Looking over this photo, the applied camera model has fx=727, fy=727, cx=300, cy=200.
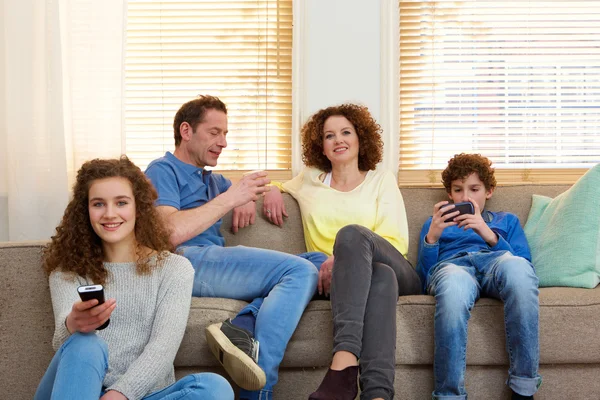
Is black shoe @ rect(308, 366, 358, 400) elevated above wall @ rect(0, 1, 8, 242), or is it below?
below

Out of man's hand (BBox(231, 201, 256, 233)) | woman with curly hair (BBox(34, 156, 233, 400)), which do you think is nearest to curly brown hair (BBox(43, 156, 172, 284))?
woman with curly hair (BBox(34, 156, 233, 400))

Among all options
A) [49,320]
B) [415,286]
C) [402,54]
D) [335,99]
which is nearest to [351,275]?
[415,286]

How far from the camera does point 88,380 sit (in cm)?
164

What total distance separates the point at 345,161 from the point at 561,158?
1.32 m

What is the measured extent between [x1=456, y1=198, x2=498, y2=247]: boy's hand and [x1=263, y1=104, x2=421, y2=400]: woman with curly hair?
24 centimetres

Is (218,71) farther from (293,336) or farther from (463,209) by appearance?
(293,336)

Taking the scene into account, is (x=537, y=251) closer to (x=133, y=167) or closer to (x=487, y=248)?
(x=487, y=248)

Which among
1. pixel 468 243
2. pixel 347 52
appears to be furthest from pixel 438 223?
pixel 347 52

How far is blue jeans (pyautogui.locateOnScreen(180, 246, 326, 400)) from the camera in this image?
209 cm

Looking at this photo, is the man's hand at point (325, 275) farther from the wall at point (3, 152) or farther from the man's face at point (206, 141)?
the wall at point (3, 152)

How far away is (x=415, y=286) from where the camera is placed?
2.43 m

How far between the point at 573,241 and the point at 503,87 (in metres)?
1.13

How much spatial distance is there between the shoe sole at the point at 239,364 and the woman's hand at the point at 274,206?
2.88 ft

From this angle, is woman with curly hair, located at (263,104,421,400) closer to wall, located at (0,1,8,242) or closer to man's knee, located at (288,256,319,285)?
man's knee, located at (288,256,319,285)
